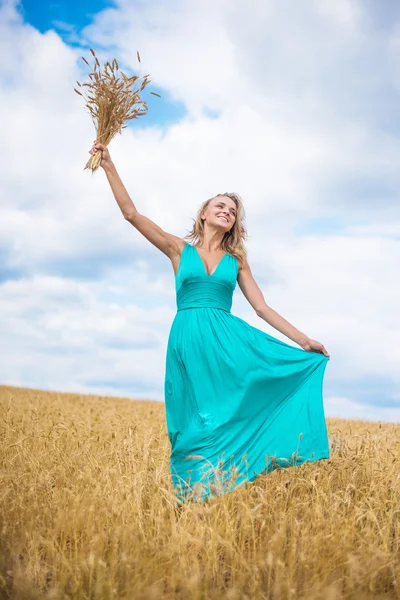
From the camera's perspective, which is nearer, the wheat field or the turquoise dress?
the wheat field

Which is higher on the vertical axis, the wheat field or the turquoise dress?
the turquoise dress

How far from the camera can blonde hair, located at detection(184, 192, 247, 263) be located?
5309 millimetres

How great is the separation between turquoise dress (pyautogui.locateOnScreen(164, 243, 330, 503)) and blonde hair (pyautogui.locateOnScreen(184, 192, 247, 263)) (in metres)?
0.18

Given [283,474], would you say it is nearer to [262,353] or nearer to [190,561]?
[262,353]

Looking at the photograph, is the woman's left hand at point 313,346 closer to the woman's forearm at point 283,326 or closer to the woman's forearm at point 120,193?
the woman's forearm at point 283,326

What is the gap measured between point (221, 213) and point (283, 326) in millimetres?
1106

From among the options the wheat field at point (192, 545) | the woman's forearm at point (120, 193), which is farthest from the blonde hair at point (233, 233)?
the wheat field at point (192, 545)

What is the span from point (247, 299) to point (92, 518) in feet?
7.60

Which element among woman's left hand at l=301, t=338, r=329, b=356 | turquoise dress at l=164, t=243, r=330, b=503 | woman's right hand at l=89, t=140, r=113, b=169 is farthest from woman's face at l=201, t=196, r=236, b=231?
woman's left hand at l=301, t=338, r=329, b=356

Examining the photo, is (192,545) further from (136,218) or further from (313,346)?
(136,218)

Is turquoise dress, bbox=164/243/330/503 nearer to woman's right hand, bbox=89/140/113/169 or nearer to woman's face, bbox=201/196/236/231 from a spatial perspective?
woman's face, bbox=201/196/236/231

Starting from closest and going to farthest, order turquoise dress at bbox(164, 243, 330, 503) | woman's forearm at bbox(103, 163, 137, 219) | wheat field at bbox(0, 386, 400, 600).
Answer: wheat field at bbox(0, 386, 400, 600) < turquoise dress at bbox(164, 243, 330, 503) < woman's forearm at bbox(103, 163, 137, 219)

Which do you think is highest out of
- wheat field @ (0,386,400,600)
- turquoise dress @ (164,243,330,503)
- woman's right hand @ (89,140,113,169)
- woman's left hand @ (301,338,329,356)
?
woman's right hand @ (89,140,113,169)

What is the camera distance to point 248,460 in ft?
14.4
